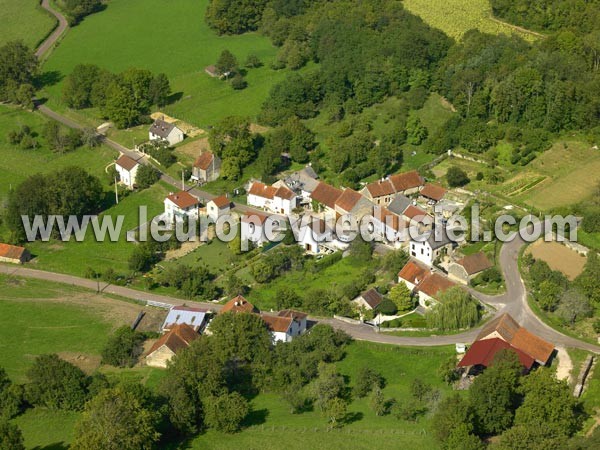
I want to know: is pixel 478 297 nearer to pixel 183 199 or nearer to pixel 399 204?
pixel 399 204

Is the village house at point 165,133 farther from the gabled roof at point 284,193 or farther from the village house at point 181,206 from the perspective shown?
the gabled roof at point 284,193

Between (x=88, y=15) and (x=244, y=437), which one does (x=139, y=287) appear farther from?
(x=88, y=15)

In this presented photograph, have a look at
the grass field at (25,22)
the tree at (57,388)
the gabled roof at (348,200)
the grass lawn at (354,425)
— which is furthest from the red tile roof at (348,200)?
the grass field at (25,22)

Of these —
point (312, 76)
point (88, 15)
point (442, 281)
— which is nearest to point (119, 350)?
point (442, 281)

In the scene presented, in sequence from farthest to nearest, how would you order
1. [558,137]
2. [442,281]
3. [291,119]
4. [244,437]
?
[291,119]
[558,137]
[442,281]
[244,437]

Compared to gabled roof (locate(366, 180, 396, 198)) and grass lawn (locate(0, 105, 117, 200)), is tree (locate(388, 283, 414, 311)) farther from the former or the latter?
grass lawn (locate(0, 105, 117, 200))

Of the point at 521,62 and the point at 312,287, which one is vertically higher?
the point at 521,62

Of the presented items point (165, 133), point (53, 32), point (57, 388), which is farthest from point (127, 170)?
point (53, 32)
